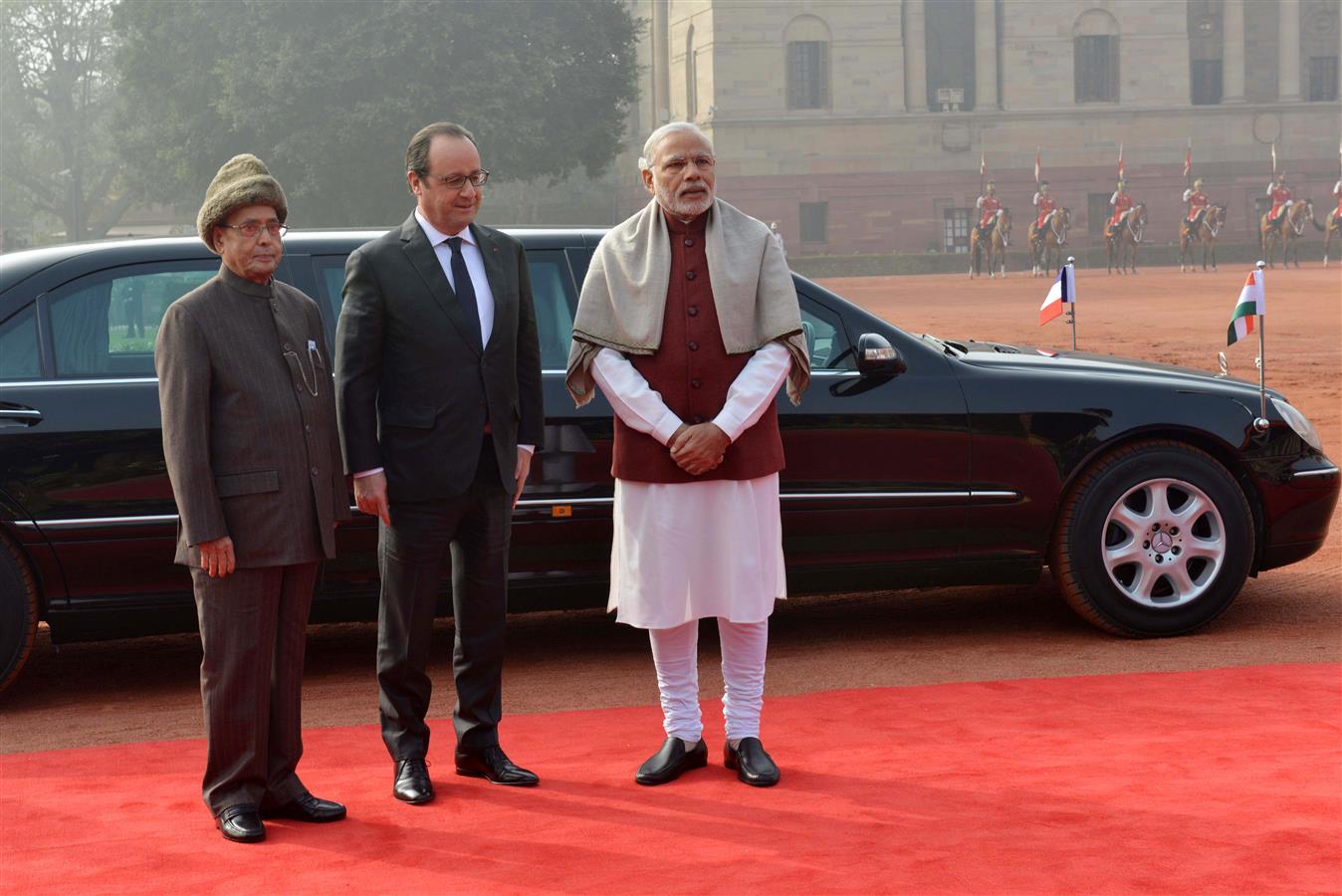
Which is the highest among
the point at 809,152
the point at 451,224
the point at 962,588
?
the point at 809,152

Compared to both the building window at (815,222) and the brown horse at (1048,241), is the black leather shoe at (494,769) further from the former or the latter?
the building window at (815,222)

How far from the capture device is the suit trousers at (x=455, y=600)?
4809 millimetres

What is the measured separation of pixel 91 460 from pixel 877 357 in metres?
2.91

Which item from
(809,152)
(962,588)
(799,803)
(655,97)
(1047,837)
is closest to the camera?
(1047,837)

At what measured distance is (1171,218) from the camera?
196 ft

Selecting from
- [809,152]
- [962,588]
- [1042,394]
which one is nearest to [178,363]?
[1042,394]

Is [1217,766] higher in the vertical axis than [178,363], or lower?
lower

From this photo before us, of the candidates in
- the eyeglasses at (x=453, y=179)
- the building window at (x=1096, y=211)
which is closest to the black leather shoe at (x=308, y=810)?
the eyeglasses at (x=453, y=179)

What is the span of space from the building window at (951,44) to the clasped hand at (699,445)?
62133 millimetres

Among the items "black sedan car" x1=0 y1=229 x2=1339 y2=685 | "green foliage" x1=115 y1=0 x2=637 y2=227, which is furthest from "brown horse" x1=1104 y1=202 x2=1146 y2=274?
"black sedan car" x1=0 y1=229 x2=1339 y2=685

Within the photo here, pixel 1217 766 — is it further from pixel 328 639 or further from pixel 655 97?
pixel 655 97

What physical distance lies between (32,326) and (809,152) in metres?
54.8

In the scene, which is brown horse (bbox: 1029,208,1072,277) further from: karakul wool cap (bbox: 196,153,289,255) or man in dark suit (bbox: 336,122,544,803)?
karakul wool cap (bbox: 196,153,289,255)

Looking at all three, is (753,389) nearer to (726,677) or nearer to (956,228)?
(726,677)
